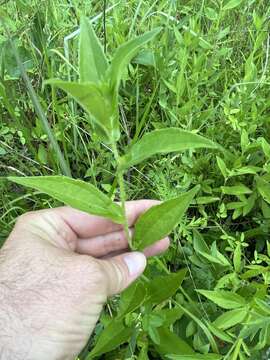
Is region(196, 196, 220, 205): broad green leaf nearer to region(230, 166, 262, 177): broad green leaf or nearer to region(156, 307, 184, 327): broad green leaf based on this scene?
region(230, 166, 262, 177): broad green leaf

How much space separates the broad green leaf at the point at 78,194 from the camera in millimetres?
1028

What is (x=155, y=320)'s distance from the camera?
4.15ft

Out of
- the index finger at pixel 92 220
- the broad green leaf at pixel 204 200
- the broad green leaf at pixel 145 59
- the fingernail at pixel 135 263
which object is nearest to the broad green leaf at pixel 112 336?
the fingernail at pixel 135 263

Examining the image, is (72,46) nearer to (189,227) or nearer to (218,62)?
(218,62)

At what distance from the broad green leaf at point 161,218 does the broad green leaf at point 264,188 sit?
0.38 meters

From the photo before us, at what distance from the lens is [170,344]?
4.24 ft

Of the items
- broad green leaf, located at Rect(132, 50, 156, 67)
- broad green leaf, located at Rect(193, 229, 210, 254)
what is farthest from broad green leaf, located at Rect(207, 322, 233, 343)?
broad green leaf, located at Rect(132, 50, 156, 67)

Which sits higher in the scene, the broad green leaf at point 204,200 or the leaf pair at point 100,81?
the leaf pair at point 100,81

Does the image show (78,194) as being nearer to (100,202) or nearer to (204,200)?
(100,202)

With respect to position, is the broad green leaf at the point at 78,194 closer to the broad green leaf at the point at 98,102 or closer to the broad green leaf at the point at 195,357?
the broad green leaf at the point at 98,102

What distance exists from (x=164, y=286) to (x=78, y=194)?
0.32m

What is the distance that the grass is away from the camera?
5.00 ft

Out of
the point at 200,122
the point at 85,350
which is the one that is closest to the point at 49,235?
the point at 85,350

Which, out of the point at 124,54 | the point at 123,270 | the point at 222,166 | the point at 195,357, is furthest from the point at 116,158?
the point at 222,166
